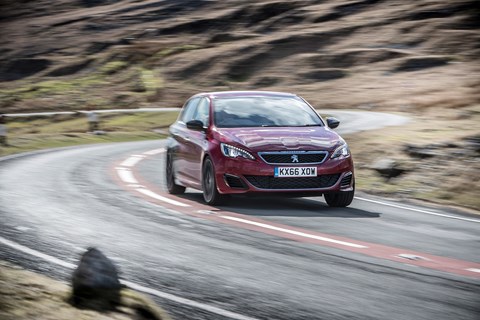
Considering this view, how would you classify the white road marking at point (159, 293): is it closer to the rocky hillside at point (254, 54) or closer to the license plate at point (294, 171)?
the license plate at point (294, 171)

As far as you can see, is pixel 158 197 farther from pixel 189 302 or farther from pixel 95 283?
pixel 95 283

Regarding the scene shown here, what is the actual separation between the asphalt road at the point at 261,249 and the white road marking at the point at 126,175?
1113 mm

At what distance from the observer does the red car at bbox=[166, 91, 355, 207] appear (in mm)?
12539

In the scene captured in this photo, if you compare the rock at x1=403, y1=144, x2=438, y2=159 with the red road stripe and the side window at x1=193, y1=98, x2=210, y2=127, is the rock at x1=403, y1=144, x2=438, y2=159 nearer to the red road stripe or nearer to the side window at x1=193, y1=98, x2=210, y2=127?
the side window at x1=193, y1=98, x2=210, y2=127

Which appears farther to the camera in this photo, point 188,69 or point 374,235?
point 188,69

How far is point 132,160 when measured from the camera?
22547 millimetres

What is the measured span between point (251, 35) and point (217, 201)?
7506cm

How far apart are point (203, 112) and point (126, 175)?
13.9 ft

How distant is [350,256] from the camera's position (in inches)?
344

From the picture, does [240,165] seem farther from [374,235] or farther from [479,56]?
[479,56]

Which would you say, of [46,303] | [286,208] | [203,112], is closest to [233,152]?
[286,208]

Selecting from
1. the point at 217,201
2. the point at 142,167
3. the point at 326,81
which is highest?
the point at 217,201

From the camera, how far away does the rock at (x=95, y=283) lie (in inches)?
220

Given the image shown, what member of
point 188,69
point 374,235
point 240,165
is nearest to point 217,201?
point 240,165
